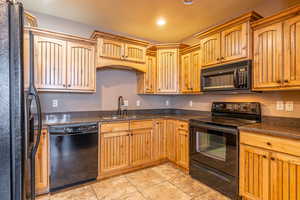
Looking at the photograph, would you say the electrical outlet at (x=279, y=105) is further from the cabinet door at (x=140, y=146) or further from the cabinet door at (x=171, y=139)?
the cabinet door at (x=140, y=146)

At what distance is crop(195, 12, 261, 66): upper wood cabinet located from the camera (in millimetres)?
2162

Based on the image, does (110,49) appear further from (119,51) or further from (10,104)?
(10,104)

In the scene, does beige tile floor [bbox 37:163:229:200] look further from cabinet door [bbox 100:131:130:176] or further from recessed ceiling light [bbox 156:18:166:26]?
recessed ceiling light [bbox 156:18:166:26]

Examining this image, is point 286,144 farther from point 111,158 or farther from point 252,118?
point 111,158

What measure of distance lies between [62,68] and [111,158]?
169 cm

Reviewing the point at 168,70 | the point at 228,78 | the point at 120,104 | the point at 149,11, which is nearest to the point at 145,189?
the point at 120,104

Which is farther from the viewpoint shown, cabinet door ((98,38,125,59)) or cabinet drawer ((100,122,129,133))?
cabinet door ((98,38,125,59))

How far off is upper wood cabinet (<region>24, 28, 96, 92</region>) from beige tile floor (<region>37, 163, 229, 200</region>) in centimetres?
156

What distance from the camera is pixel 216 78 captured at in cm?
259

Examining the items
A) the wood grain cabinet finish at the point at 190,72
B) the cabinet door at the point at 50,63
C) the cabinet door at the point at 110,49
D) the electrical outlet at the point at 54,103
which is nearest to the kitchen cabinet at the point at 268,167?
the wood grain cabinet finish at the point at 190,72

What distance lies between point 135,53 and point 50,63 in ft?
4.87

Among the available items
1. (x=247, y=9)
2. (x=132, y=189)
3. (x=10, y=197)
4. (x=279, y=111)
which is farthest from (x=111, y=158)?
(x=247, y=9)

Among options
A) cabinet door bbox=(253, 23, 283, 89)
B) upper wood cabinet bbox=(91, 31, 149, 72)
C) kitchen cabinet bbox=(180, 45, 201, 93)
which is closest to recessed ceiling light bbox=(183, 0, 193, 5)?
kitchen cabinet bbox=(180, 45, 201, 93)

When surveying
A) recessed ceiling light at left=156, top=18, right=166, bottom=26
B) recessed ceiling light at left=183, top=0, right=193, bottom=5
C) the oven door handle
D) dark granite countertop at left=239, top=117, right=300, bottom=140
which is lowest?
the oven door handle
